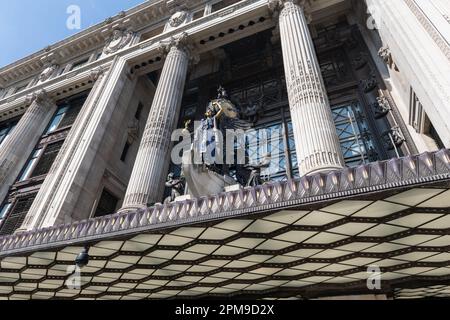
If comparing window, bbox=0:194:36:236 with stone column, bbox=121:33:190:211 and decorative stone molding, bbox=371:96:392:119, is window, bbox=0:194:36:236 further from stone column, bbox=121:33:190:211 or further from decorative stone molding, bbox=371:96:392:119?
decorative stone molding, bbox=371:96:392:119

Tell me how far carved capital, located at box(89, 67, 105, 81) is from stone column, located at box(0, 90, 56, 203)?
469 cm

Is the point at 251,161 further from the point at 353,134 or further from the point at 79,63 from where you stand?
the point at 79,63

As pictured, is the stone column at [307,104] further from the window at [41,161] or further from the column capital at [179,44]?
the window at [41,161]

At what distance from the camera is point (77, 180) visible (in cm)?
1342

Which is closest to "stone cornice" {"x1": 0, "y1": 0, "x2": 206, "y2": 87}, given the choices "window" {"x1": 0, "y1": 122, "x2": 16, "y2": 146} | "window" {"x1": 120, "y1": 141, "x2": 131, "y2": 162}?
"window" {"x1": 0, "y1": 122, "x2": 16, "y2": 146}

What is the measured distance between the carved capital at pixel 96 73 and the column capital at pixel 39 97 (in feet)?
15.2

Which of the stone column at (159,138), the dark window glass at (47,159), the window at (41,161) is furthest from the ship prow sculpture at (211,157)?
the window at (41,161)

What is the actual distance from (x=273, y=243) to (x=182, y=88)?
10910 millimetres

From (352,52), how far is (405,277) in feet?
43.5

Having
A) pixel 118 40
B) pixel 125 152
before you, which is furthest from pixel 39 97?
pixel 125 152

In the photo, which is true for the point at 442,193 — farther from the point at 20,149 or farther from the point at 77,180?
the point at 20,149

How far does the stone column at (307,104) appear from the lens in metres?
8.77
